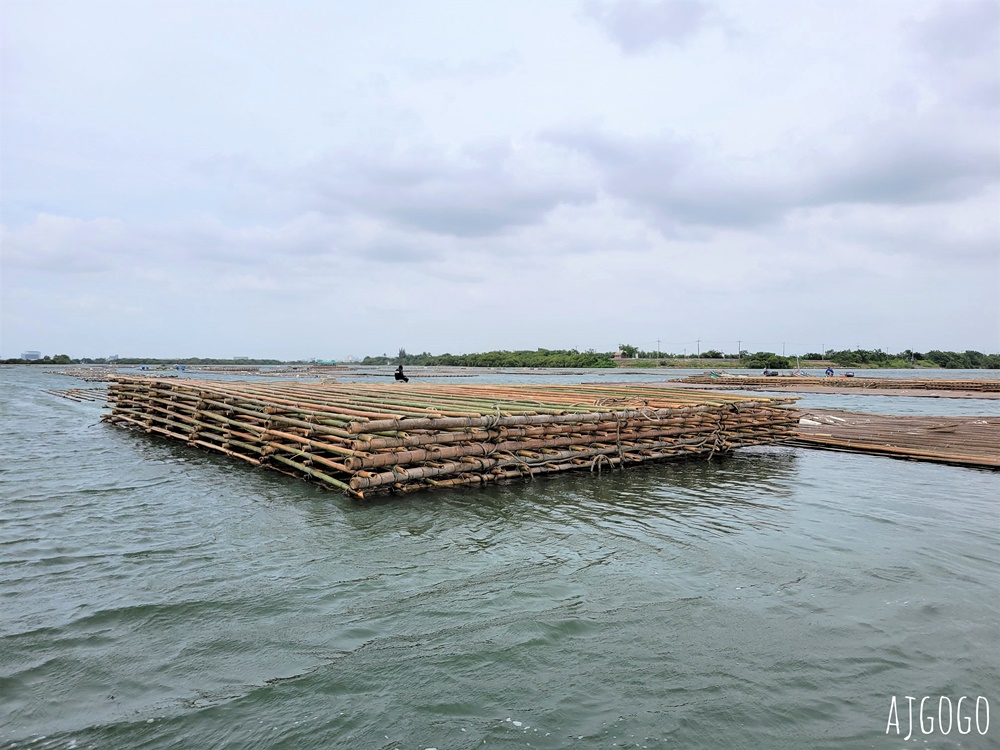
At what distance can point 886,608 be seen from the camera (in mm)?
4625

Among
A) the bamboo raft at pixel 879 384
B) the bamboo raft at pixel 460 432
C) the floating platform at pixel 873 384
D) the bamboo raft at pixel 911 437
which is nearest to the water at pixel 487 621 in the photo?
the bamboo raft at pixel 460 432

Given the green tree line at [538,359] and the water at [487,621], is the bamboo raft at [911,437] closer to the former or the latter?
the water at [487,621]

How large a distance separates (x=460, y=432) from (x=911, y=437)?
11579 millimetres

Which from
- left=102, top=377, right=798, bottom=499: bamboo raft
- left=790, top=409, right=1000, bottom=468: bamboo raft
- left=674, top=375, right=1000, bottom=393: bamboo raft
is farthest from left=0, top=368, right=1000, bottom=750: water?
left=674, top=375, right=1000, bottom=393: bamboo raft

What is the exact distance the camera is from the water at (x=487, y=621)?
3176 mm

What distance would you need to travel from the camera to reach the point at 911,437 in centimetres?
1362

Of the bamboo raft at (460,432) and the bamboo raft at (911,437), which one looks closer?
the bamboo raft at (460,432)

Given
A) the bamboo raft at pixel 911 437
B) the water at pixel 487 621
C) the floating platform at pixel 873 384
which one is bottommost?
the water at pixel 487 621

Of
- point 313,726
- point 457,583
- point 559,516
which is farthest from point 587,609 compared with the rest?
point 559,516

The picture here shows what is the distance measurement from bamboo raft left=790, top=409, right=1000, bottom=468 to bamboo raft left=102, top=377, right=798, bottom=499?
4.65ft

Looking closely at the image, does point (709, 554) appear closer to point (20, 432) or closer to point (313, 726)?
point (313, 726)

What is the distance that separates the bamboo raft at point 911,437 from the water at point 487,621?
13.6 feet

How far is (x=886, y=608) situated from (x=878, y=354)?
122 metres

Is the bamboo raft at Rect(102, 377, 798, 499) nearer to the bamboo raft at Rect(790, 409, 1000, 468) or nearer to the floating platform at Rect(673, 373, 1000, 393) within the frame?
the bamboo raft at Rect(790, 409, 1000, 468)
